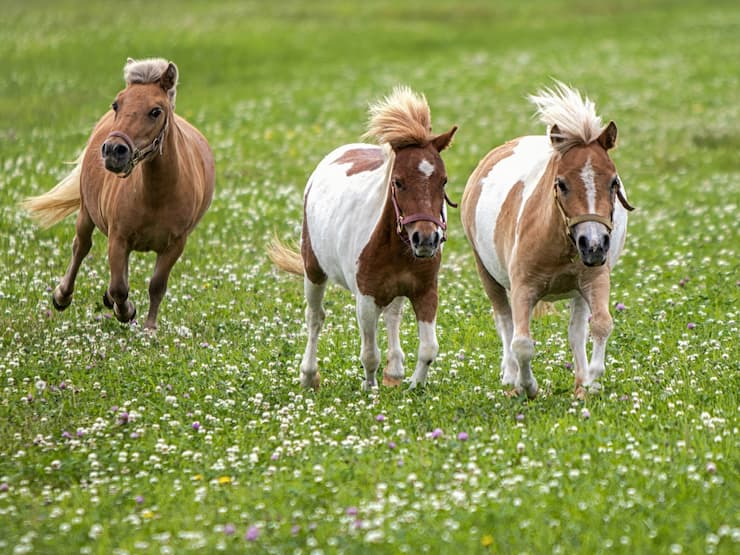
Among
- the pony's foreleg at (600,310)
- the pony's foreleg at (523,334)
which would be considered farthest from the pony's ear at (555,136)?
the pony's foreleg at (523,334)

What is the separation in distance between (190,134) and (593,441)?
24.0 ft

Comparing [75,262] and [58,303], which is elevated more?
[75,262]

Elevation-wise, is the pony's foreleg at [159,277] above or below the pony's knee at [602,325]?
above

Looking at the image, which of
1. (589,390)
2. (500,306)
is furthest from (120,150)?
(589,390)

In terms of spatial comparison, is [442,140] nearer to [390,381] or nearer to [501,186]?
[501,186]

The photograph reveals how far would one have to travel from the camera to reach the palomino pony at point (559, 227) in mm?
8305

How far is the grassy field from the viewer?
6582mm

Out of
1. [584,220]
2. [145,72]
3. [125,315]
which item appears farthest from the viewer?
[125,315]

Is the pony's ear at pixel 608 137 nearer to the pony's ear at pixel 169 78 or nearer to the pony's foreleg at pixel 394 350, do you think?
the pony's foreleg at pixel 394 350

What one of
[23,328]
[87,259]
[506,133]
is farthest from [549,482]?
[506,133]

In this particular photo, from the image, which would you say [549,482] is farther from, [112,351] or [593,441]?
[112,351]

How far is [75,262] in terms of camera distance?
1312 cm

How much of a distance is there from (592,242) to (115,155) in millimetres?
4888

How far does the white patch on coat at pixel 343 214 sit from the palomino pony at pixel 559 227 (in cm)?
119
